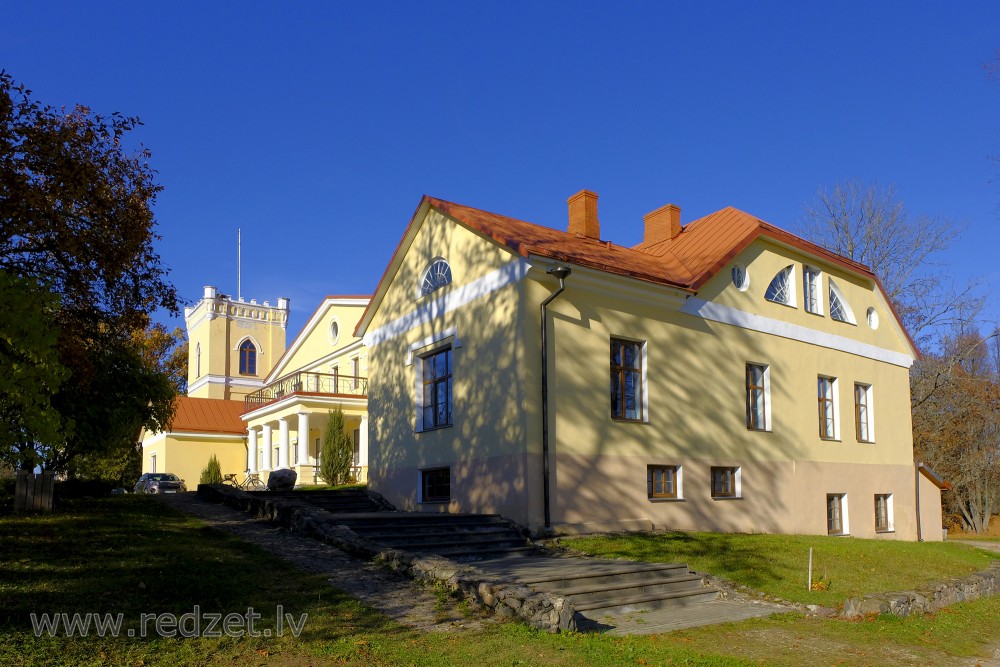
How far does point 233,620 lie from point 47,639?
1.64 m

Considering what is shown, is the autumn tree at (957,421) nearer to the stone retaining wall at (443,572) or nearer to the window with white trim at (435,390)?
the window with white trim at (435,390)

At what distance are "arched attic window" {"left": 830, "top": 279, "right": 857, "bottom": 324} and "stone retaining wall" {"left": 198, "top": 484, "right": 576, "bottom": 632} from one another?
14.8 m

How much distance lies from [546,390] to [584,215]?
6356 mm

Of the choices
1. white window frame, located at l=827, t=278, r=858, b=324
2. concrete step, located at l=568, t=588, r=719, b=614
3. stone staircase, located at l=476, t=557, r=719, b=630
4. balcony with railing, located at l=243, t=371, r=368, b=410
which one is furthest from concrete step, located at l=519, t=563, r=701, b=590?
balcony with railing, located at l=243, t=371, r=368, b=410

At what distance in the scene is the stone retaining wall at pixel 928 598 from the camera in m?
10.8

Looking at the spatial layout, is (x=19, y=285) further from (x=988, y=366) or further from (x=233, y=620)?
(x=988, y=366)

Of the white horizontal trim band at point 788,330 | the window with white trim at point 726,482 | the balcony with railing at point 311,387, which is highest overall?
the white horizontal trim band at point 788,330

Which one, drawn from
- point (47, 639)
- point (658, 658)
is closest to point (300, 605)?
point (47, 639)

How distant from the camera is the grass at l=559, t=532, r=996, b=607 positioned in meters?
12.4

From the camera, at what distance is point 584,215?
65.2ft

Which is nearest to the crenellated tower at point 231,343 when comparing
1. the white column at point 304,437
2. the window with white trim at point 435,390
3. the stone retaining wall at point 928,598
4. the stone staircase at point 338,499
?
the white column at point 304,437

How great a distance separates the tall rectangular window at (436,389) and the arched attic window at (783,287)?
8.25 meters

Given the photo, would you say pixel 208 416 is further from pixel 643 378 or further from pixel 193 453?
pixel 643 378

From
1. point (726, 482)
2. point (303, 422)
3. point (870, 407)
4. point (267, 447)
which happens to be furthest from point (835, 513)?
point (267, 447)
